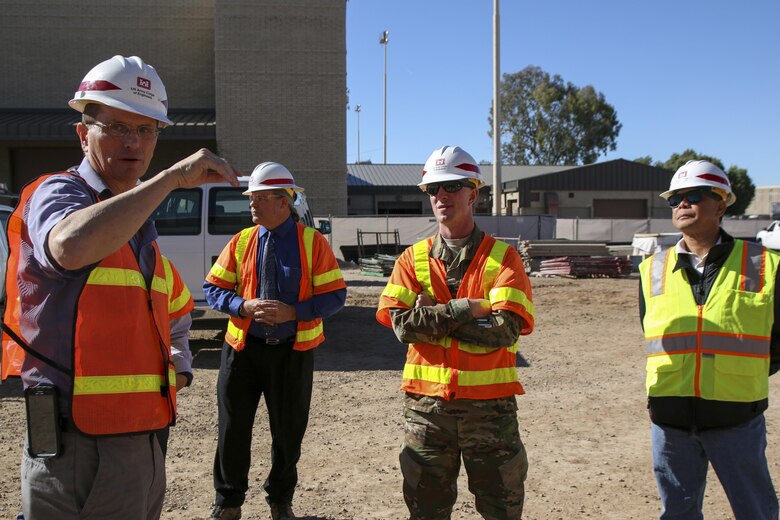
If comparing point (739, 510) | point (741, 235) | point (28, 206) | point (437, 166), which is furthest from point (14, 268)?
point (741, 235)

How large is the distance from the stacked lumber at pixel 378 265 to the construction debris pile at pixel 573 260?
4.55 meters

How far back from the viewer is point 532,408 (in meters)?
6.65

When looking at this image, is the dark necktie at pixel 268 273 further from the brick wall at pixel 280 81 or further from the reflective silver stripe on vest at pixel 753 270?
the brick wall at pixel 280 81

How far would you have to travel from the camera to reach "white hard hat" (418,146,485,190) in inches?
135

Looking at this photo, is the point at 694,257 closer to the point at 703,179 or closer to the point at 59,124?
the point at 703,179

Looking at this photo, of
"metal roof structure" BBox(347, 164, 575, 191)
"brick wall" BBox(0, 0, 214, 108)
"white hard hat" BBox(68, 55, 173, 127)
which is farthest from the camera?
"metal roof structure" BBox(347, 164, 575, 191)

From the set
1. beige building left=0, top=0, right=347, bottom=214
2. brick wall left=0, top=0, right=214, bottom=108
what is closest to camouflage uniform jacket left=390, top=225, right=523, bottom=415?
beige building left=0, top=0, right=347, bottom=214

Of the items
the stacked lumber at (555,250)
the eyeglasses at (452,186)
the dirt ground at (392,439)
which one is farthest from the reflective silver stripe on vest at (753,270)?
the stacked lumber at (555,250)

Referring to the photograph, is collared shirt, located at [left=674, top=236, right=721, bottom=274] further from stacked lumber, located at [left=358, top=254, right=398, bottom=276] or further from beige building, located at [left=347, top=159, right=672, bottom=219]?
beige building, located at [left=347, top=159, right=672, bottom=219]

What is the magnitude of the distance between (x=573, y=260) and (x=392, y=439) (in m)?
15.6

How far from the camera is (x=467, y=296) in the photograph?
338 centimetres

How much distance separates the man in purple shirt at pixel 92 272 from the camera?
6.07 ft

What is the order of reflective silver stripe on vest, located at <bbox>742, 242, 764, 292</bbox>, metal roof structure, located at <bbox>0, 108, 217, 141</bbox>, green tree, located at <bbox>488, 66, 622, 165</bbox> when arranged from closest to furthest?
reflective silver stripe on vest, located at <bbox>742, 242, 764, 292</bbox> < metal roof structure, located at <bbox>0, 108, 217, 141</bbox> < green tree, located at <bbox>488, 66, 622, 165</bbox>

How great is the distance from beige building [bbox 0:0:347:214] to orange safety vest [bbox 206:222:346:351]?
76.1 ft
